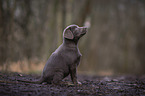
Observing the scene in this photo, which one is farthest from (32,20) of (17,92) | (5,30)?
(17,92)

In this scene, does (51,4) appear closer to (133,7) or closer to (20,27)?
(20,27)

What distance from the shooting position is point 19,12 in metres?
12.4

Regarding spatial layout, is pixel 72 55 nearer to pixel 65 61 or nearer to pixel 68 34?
pixel 65 61

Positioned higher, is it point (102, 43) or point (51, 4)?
point (51, 4)

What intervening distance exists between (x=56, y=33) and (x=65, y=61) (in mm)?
7589

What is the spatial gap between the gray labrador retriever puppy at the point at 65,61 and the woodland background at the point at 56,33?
20.2ft

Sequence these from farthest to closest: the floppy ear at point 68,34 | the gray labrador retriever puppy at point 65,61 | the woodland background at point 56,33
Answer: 1. the woodland background at point 56,33
2. the floppy ear at point 68,34
3. the gray labrador retriever puppy at point 65,61

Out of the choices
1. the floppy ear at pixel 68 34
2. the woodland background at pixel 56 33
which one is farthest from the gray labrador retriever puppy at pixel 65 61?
the woodland background at pixel 56 33

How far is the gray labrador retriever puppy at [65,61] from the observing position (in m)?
4.97

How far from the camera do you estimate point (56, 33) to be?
1245 cm

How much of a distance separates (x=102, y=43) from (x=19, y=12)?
34.2ft

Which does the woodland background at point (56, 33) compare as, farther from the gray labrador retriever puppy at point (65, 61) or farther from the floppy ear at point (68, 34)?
the floppy ear at point (68, 34)

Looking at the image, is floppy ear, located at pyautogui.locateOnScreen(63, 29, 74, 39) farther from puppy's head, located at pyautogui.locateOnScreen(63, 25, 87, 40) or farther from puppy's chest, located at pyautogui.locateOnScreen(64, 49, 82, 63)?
puppy's chest, located at pyautogui.locateOnScreen(64, 49, 82, 63)

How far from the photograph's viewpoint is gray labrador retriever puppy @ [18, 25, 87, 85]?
4.97 metres
